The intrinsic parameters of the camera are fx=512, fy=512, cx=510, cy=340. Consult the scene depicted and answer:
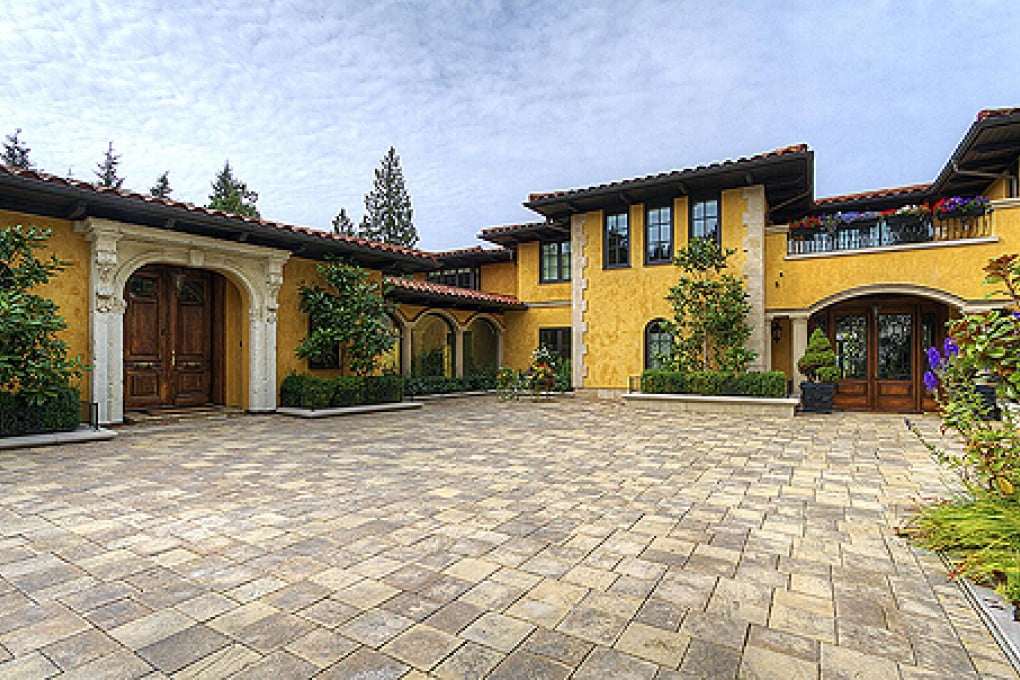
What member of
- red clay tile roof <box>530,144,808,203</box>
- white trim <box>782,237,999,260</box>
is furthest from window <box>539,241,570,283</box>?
white trim <box>782,237,999,260</box>

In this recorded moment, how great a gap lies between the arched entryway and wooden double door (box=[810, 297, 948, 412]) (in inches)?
411

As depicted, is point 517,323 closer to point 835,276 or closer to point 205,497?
point 835,276

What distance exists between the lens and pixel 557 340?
1634 cm

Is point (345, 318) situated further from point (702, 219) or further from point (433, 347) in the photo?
point (702, 219)

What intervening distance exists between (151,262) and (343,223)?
114ft

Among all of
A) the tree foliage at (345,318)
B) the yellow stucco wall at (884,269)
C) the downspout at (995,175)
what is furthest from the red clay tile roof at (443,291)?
the downspout at (995,175)

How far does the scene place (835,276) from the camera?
37.8 feet

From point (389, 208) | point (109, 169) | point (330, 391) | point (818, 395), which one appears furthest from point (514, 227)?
point (109, 169)

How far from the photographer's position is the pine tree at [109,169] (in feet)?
119

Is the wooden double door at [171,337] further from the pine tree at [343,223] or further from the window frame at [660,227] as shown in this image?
the pine tree at [343,223]

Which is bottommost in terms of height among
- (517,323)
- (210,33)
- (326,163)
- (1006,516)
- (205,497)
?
(205,497)

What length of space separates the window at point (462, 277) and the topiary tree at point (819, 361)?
37.4ft

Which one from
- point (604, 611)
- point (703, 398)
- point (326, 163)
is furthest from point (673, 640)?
point (326, 163)

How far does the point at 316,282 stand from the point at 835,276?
37.6 feet
